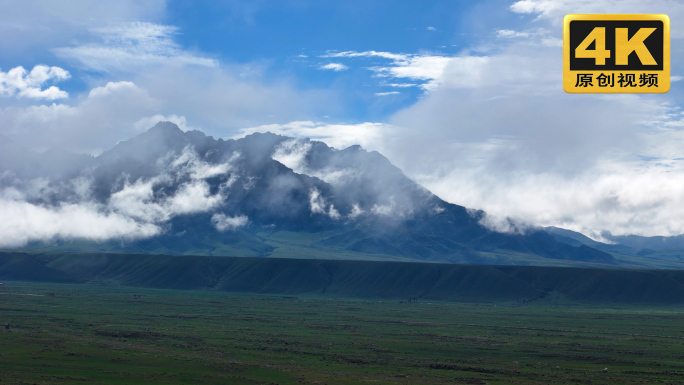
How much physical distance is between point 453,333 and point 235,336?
48.3 meters

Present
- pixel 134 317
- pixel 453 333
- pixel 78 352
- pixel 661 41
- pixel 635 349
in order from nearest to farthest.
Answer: pixel 661 41 → pixel 78 352 → pixel 635 349 → pixel 453 333 → pixel 134 317

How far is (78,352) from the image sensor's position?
10562 cm

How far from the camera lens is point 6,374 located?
8538 cm

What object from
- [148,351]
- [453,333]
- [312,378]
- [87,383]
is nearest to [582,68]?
[312,378]

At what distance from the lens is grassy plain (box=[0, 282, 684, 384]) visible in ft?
303

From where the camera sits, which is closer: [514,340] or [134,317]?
[514,340]

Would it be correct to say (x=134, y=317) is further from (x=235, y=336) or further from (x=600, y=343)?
(x=600, y=343)

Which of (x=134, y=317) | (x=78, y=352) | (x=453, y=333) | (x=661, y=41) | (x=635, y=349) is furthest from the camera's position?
(x=134, y=317)

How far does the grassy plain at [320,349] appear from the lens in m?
92.5

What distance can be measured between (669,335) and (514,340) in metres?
40.6

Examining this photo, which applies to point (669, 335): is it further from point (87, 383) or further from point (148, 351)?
point (87, 383)

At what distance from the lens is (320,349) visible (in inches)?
4722

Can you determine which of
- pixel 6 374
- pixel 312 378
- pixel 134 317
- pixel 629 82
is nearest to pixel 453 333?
pixel 312 378

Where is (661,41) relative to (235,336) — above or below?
above
